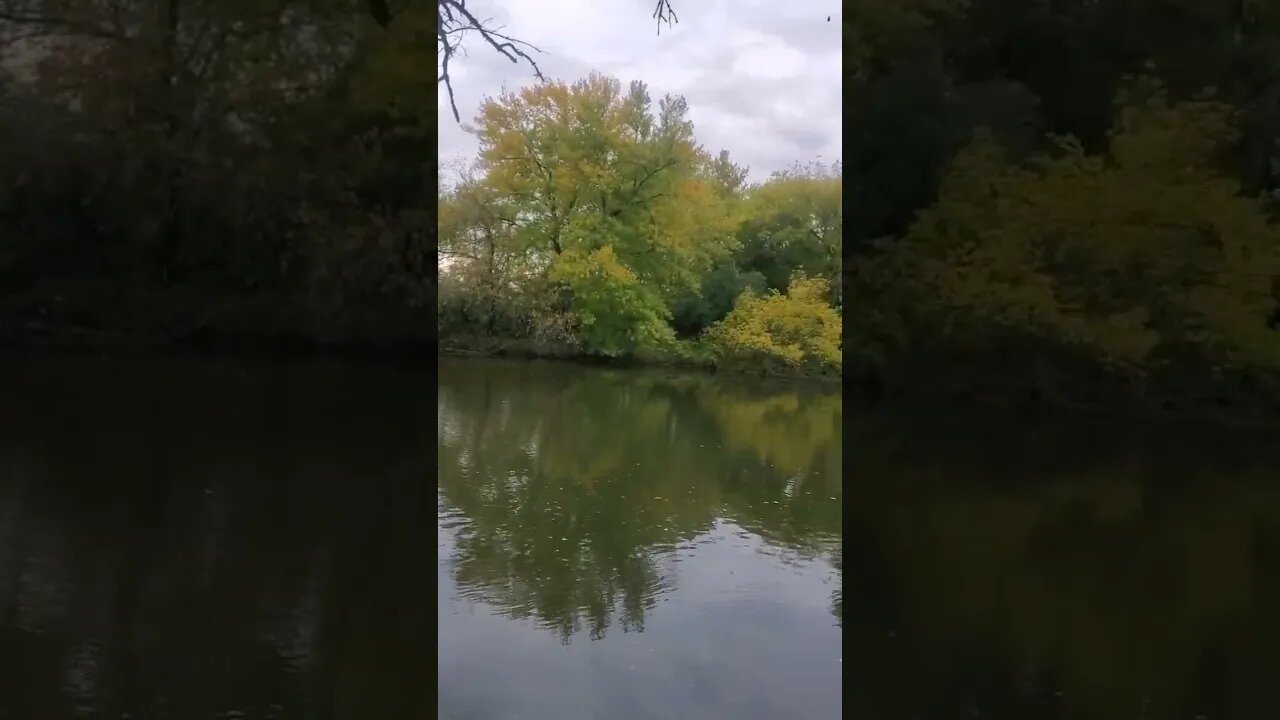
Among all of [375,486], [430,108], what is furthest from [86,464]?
[430,108]

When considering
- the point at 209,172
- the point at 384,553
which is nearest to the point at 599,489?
the point at 384,553

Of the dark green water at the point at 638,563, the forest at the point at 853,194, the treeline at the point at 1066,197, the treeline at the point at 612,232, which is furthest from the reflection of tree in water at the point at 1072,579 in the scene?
the treeline at the point at 612,232

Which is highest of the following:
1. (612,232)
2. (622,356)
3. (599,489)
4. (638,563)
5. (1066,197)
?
(612,232)

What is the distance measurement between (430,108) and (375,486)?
2.51 metres

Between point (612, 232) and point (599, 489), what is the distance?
11.1ft

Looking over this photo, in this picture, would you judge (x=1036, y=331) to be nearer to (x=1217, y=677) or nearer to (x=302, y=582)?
(x=1217, y=677)

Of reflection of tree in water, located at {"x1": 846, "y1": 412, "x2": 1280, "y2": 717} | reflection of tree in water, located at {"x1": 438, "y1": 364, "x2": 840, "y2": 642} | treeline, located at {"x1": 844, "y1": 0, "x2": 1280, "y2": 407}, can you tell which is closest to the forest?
treeline, located at {"x1": 844, "y1": 0, "x2": 1280, "y2": 407}

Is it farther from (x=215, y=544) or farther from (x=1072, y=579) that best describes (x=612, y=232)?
(x=1072, y=579)

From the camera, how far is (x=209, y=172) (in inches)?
196

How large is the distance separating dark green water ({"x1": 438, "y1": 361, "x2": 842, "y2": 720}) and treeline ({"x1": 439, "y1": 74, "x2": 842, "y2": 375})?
1.40 m

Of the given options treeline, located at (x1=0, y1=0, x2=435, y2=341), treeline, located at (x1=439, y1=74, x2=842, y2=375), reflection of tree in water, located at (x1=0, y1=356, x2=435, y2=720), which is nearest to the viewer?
reflection of tree in water, located at (x1=0, y1=356, x2=435, y2=720)

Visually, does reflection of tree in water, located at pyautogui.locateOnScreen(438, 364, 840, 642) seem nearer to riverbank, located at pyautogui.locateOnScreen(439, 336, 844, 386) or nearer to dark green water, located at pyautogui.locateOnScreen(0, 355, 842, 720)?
dark green water, located at pyautogui.locateOnScreen(0, 355, 842, 720)

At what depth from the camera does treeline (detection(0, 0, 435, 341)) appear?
191 inches

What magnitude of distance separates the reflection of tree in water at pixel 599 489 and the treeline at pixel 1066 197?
101 cm
